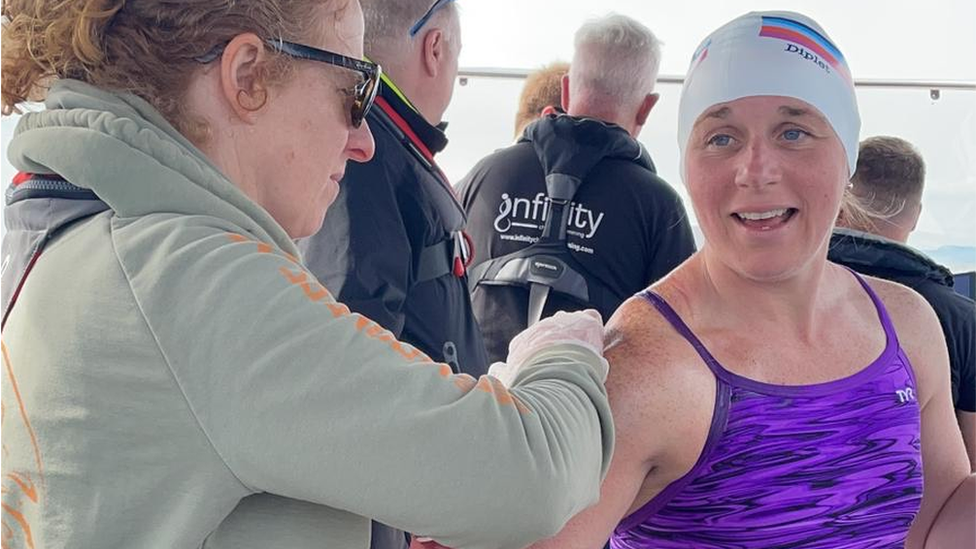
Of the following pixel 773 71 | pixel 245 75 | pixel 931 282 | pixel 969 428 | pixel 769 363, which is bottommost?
pixel 969 428

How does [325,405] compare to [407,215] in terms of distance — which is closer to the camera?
[325,405]

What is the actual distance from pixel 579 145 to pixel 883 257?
913 millimetres

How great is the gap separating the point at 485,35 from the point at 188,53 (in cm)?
337

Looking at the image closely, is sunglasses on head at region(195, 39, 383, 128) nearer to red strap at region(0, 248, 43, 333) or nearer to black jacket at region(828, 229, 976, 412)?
red strap at region(0, 248, 43, 333)

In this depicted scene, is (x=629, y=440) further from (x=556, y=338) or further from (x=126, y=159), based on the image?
(x=126, y=159)

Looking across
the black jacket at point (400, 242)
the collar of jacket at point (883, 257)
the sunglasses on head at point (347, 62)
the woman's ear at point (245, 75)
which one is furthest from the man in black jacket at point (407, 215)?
the collar of jacket at point (883, 257)

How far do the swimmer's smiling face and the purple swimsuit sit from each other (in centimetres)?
18

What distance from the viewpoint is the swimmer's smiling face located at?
5.73 ft

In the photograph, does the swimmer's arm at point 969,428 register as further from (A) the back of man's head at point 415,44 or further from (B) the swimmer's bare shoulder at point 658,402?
(A) the back of man's head at point 415,44

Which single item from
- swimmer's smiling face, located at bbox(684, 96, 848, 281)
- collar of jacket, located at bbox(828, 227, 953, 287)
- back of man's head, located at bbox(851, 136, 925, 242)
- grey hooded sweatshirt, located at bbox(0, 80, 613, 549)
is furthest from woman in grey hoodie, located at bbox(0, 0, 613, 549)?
back of man's head, located at bbox(851, 136, 925, 242)

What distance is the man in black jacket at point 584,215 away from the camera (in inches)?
118

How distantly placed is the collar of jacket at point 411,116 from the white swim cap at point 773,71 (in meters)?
0.61

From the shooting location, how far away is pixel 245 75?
3.76 ft

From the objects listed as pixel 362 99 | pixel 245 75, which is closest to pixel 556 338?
pixel 362 99
